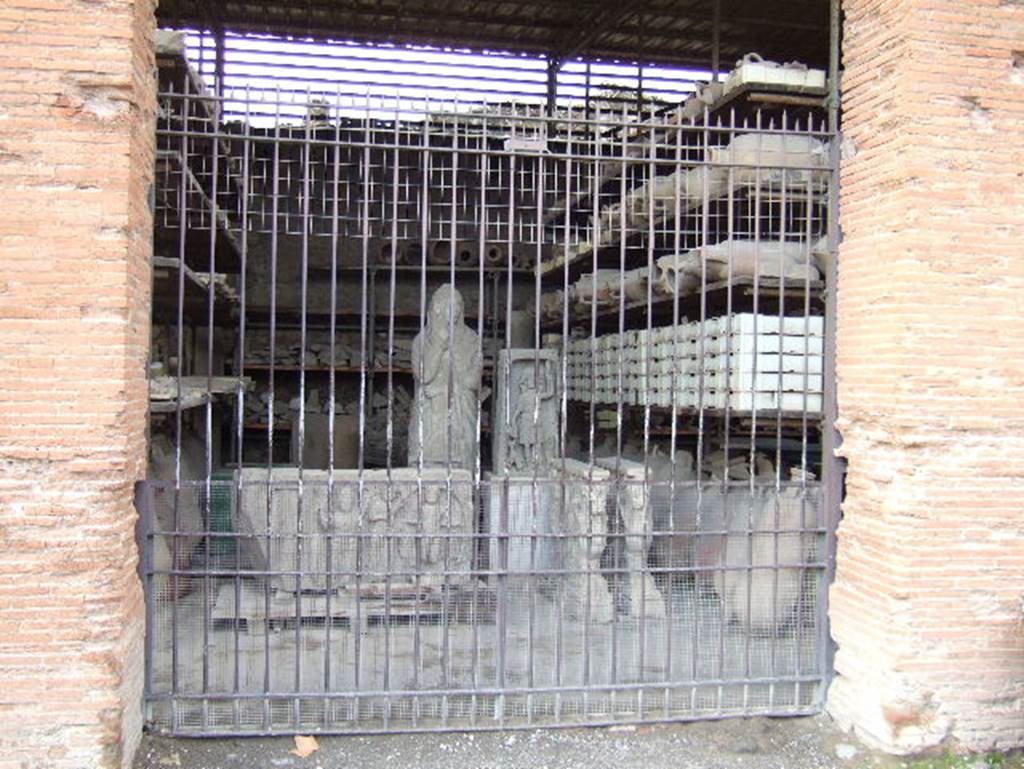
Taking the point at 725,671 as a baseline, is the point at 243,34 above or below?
above

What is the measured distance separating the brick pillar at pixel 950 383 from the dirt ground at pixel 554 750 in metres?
0.36

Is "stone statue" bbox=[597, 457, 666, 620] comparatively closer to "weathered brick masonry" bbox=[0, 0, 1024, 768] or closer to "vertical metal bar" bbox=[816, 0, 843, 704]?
"vertical metal bar" bbox=[816, 0, 843, 704]

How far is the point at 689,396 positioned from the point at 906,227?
94.1 inches

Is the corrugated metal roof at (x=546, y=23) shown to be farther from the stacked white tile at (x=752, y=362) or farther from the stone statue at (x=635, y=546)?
the stone statue at (x=635, y=546)

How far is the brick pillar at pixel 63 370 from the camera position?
429cm

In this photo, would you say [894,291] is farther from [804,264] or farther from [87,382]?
[87,382]

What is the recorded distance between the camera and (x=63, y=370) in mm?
4328

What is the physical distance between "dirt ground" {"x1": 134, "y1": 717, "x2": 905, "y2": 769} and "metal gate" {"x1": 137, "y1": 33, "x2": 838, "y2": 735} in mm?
109

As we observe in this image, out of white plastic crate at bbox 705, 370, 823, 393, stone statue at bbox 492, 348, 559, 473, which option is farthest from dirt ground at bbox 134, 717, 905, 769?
stone statue at bbox 492, 348, 559, 473

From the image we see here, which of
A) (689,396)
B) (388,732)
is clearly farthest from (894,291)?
(388,732)

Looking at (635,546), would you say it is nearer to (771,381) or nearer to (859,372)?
(771,381)

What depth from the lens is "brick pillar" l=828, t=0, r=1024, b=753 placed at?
4867 mm

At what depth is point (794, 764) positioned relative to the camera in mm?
4973

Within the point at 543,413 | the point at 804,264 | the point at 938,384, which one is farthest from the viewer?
the point at 543,413
